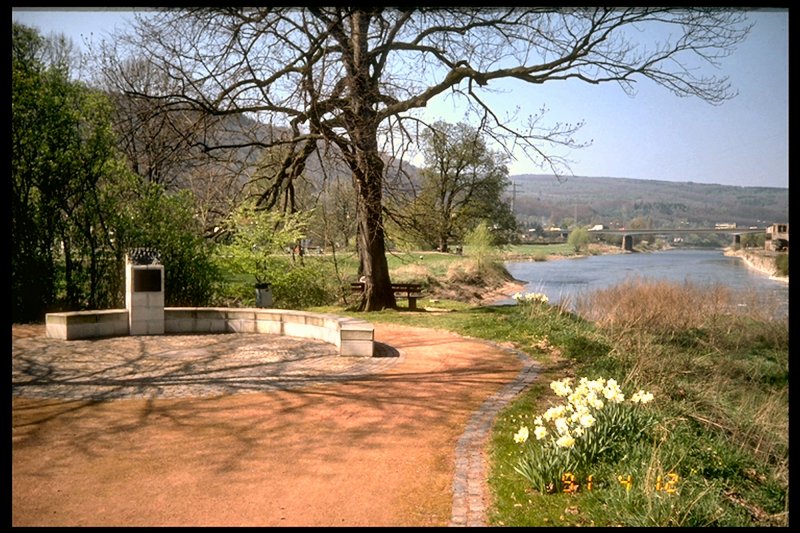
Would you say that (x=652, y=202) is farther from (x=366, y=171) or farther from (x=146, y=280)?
(x=146, y=280)

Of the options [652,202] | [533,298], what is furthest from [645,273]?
[533,298]

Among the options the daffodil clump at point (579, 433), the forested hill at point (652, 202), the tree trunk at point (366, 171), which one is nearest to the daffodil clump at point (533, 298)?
the forested hill at point (652, 202)

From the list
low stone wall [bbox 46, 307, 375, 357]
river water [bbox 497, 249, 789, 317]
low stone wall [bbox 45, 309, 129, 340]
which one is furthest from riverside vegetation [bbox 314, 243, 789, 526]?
low stone wall [bbox 45, 309, 129, 340]

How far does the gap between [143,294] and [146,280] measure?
8.7 inches

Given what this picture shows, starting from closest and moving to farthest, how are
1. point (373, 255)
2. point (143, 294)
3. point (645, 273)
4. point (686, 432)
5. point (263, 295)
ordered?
1. point (686, 432)
2. point (645, 273)
3. point (143, 294)
4. point (263, 295)
5. point (373, 255)

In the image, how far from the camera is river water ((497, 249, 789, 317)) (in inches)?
137

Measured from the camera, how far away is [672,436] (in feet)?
13.1

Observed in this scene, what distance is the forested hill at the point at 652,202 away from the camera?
3283 mm

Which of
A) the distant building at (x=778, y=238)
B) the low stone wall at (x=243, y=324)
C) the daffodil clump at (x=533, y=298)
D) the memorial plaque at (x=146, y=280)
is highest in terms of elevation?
the distant building at (x=778, y=238)

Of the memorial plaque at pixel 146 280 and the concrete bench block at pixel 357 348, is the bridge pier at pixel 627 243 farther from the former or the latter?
the memorial plaque at pixel 146 280

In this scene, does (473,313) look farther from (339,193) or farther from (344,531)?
(344,531)

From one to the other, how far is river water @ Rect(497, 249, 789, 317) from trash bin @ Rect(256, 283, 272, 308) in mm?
5674

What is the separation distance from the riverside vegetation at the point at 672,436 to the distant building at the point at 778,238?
16.2 inches

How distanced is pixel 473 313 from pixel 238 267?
506 centimetres
